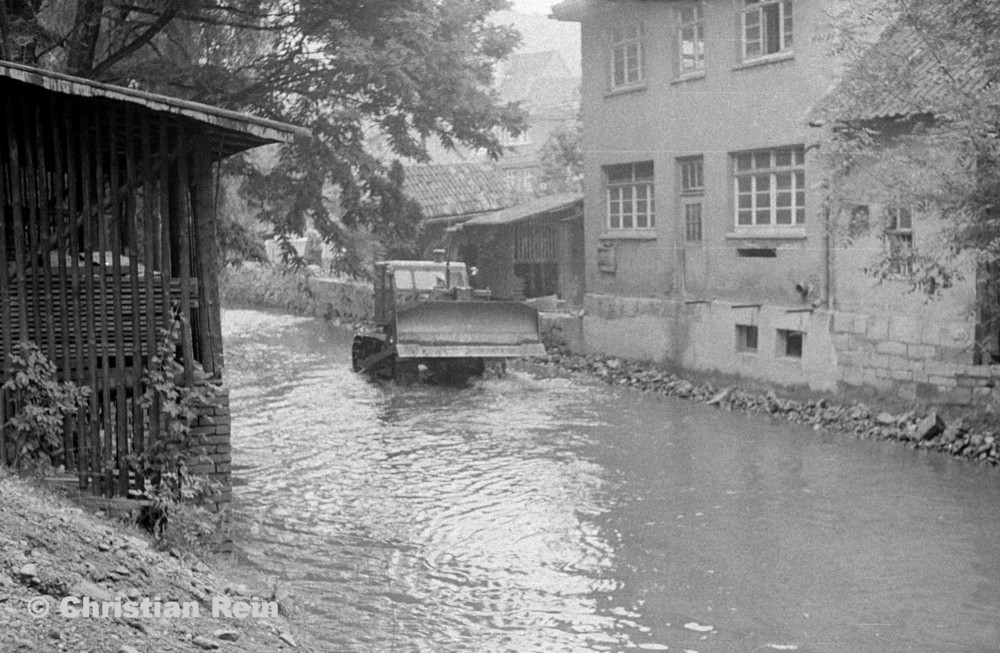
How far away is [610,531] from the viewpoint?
12.5 m

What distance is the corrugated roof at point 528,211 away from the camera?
30469mm

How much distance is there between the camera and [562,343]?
2711 cm

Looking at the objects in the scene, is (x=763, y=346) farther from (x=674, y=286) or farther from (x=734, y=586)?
(x=734, y=586)

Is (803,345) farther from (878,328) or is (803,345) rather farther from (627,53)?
(627,53)

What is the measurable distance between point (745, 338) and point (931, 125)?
6038mm

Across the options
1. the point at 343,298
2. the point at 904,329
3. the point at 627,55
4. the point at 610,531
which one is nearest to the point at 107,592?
the point at 610,531

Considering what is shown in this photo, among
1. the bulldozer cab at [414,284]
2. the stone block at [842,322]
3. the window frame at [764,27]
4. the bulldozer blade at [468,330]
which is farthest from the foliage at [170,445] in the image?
the window frame at [764,27]

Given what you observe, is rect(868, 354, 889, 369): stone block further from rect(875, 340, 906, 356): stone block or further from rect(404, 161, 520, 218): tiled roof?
rect(404, 161, 520, 218): tiled roof

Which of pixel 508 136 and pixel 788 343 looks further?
pixel 508 136

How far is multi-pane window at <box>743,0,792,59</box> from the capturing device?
21.5 m

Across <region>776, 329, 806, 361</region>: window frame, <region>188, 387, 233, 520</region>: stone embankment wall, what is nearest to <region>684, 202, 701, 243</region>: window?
<region>776, 329, 806, 361</region>: window frame

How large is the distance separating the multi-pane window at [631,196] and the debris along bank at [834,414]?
310cm

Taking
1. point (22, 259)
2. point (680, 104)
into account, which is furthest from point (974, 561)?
point (680, 104)

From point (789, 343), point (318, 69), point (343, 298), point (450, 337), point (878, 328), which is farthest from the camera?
point (343, 298)
